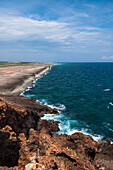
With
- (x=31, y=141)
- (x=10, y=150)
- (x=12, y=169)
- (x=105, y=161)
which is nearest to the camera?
(x=12, y=169)

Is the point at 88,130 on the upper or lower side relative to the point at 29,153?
lower

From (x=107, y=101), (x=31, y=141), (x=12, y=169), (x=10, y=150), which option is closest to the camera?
(x=12, y=169)

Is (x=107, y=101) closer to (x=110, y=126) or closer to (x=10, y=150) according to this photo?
(x=110, y=126)

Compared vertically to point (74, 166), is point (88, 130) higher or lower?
lower

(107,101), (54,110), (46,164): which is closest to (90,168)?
(46,164)

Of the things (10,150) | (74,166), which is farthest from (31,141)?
(74,166)

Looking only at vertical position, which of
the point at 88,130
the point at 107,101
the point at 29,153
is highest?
the point at 29,153

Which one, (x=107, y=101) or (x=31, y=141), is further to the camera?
(x=107, y=101)

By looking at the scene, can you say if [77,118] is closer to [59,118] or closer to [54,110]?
[59,118]

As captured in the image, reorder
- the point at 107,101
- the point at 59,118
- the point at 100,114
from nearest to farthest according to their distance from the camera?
the point at 59,118
the point at 100,114
the point at 107,101
